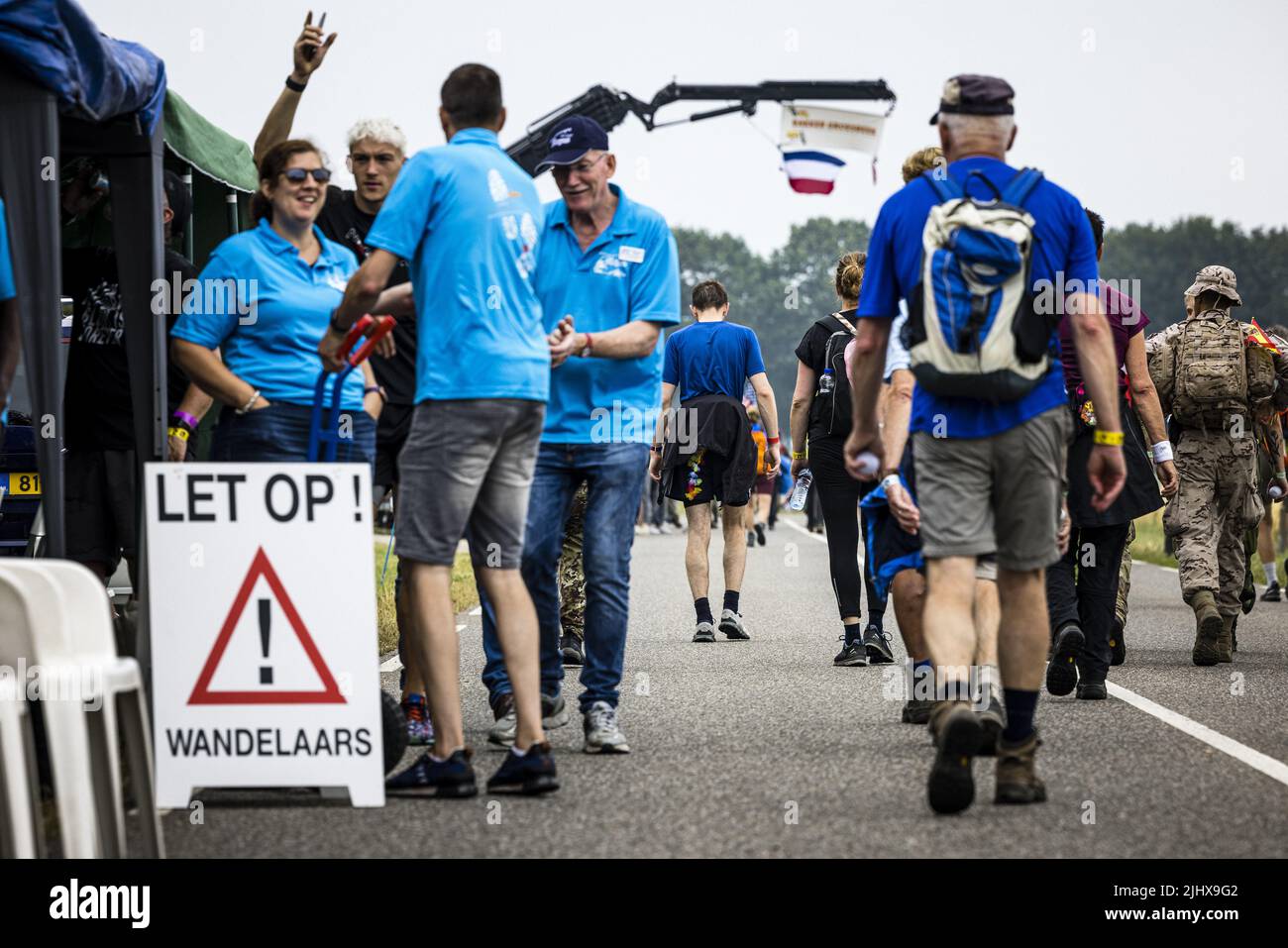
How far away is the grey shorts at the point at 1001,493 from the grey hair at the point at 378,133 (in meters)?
2.61

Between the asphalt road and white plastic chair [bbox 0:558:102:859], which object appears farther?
the asphalt road

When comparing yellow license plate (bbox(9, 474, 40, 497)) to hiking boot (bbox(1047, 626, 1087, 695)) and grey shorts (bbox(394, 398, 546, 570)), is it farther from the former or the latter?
hiking boot (bbox(1047, 626, 1087, 695))

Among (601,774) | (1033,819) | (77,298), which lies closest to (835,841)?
(1033,819)

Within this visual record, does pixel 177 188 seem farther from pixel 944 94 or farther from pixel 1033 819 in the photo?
pixel 1033 819

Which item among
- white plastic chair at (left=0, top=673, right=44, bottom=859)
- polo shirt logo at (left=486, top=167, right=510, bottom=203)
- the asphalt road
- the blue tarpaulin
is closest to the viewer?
white plastic chair at (left=0, top=673, right=44, bottom=859)

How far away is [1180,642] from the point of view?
11.0 meters

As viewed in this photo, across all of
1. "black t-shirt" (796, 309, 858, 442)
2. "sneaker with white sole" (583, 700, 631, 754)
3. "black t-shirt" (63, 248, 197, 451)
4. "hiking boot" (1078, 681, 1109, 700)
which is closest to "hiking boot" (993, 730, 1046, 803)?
"sneaker with white sole" (583, 700, 631, 754)

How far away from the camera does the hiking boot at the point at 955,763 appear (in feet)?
17.2

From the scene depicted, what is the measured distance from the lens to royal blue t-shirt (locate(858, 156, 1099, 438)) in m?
5.54

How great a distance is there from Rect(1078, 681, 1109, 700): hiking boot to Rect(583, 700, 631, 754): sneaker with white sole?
97.4 inches

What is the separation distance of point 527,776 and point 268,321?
70.1 inches

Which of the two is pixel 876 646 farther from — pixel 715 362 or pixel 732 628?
pixel 715 362

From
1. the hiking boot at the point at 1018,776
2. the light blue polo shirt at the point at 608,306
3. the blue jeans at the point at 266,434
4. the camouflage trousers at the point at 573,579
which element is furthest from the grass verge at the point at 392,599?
the hiking boot at the point at 1018,776

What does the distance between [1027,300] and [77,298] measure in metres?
3.73
